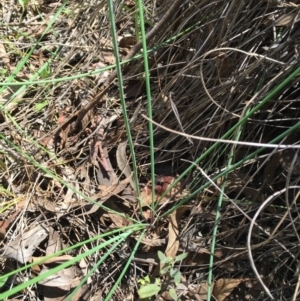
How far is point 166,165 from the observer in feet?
4.43

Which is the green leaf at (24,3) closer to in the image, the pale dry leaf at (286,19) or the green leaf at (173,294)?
the pale dry leaf at (286,19)

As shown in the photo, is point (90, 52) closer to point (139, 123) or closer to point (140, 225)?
point (139, 123)

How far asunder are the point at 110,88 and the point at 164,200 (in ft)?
1.27

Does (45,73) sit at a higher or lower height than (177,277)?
higher

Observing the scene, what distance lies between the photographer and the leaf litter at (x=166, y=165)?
3.86 ft

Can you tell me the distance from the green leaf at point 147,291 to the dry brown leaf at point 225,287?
15 cm

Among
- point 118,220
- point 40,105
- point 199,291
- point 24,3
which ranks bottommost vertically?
point 199,291

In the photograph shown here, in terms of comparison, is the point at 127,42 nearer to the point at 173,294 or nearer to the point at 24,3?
the point at 24,3

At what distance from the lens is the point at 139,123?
1365 mm

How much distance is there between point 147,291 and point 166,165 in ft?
1.15

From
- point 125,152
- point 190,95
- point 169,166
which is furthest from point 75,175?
point 190,95

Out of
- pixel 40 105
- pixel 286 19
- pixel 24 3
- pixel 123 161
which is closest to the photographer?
pixel 286 19

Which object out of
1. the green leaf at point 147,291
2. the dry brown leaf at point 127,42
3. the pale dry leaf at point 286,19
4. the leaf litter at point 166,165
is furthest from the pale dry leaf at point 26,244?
the pale dry leaf at point 286,19

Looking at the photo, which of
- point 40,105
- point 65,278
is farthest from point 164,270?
point 40,105
